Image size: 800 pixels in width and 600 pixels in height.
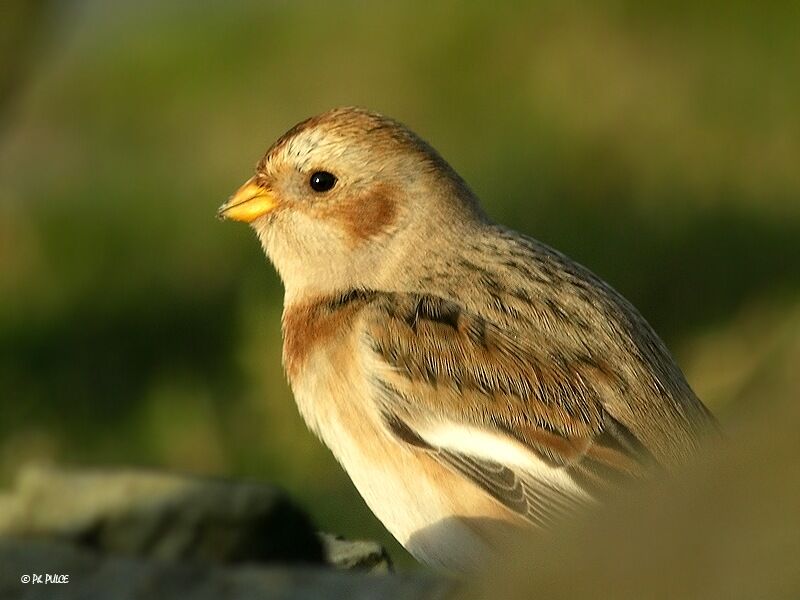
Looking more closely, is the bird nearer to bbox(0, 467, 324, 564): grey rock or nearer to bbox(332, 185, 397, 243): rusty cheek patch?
bbox(332, 185, 397, 243): rusty cheek patch

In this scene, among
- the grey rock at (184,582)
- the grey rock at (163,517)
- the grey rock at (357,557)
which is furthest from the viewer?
the grey rock at (357,557)

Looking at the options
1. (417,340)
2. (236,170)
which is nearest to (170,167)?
(236,170)

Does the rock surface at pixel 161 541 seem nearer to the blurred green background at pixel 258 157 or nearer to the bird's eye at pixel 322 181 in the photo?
the bird's eye at pixel 322 181

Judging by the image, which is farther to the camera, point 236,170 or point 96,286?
point 236,170

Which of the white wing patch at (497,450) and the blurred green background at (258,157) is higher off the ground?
the blurred green background at (258,157)

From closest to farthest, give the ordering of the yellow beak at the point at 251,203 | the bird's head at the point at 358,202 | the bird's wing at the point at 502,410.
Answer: the bird's wing at the point at 502,410 < the bird's head at the point at 358,202 < the yellow beak at the point at 251,203

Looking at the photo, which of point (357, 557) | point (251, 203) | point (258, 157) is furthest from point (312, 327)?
point (258, 157)

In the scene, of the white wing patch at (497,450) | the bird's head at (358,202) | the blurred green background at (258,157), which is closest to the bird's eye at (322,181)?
the bird's head at (358,202)

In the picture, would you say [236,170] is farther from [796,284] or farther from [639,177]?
[796,284]
